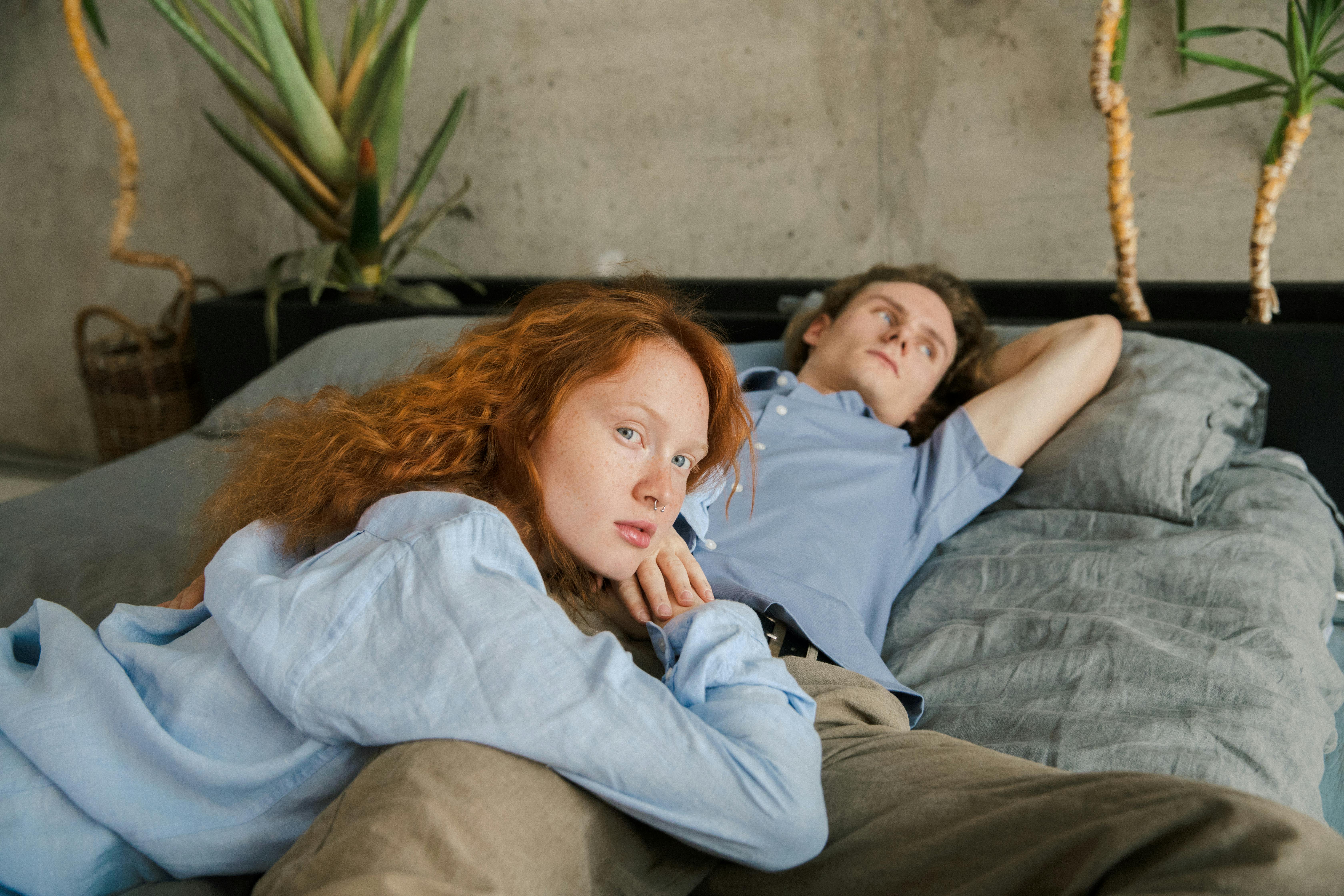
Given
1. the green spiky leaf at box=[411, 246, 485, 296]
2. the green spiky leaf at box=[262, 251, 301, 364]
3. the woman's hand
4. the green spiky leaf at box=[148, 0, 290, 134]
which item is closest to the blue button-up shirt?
the woman's hand

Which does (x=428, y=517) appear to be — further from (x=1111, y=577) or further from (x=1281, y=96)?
(x=1281, y=96)

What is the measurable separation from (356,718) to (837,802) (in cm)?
41

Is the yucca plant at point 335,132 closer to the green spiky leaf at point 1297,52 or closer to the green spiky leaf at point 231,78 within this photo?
the green spiky leaf at point 231,78

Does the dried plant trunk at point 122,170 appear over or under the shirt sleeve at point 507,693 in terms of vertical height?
over

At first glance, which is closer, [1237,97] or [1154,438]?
[1154,438]

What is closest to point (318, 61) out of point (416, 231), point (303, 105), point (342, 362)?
point (303, 105)

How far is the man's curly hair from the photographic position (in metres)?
1.84

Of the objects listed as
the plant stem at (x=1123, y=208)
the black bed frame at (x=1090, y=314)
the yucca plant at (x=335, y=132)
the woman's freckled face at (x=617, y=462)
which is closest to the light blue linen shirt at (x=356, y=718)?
the woman's freckled face at (x=617, y=462)

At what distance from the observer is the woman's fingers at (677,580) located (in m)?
1.02

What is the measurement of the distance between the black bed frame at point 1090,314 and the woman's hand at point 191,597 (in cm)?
56

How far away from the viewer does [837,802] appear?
2.76 feet

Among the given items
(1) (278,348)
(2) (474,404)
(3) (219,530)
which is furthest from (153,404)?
(2) (474,404)

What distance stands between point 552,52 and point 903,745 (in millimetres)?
2469

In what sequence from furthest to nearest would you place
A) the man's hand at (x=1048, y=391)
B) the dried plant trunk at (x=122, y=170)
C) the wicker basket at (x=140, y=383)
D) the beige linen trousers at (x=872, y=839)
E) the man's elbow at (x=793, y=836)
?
the wicker basket at (x=140, y=383) → the dried plant trunk at (x=122, y=170) → the man's hand at (x=1048, y=391) → the man's elbow at (x=793, y=836) → the beige linen trousers at (x=872, y=839)
